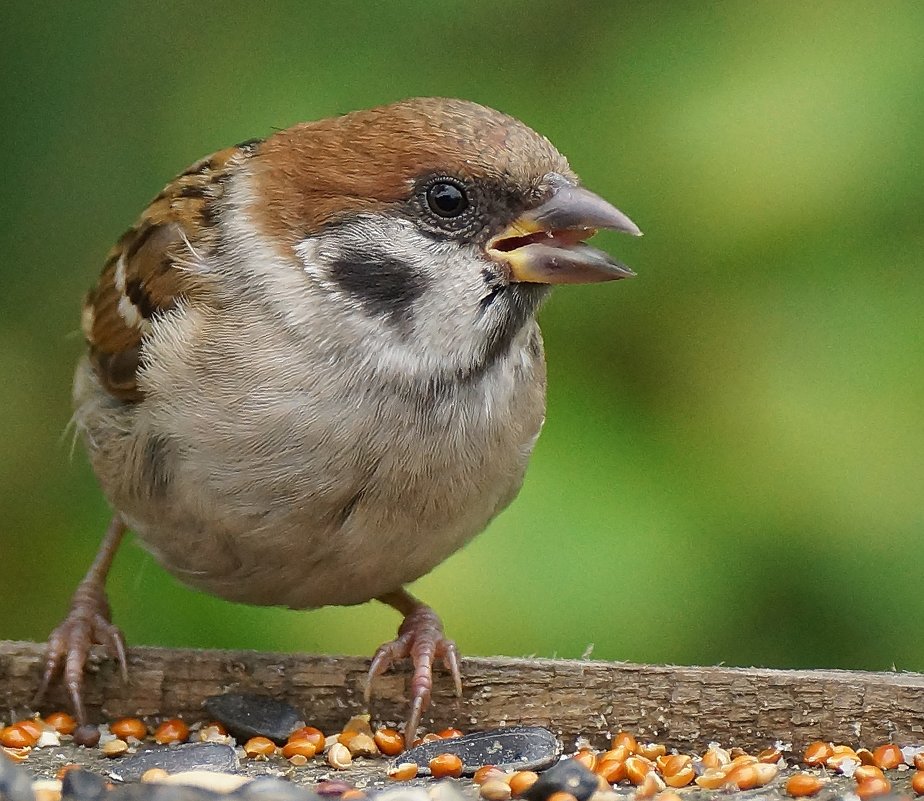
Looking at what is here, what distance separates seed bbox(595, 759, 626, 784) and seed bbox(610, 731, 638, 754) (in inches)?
2.5

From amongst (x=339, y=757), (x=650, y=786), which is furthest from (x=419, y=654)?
(x=650, y=786)

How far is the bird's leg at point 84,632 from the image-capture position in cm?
218

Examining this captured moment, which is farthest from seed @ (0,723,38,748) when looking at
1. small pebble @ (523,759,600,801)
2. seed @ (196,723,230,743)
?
small pebble @ (523,759,600,801)

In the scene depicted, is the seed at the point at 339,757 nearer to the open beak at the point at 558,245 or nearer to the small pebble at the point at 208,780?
the small pebble at the point at 208,780

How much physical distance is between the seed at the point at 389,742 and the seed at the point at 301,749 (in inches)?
3.4

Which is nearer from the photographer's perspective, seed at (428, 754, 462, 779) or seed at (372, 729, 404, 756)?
seed at (428, 754, 462, 779)

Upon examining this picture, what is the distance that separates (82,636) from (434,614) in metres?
0.52

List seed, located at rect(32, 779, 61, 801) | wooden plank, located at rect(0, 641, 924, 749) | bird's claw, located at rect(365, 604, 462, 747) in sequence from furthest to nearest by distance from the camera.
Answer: bird's claw, located at rect(365, 604, 462, 747) → wooden plank, located at rect(0, 641, 924, 749) → seed, located at rect(32, 779, 61, 801)

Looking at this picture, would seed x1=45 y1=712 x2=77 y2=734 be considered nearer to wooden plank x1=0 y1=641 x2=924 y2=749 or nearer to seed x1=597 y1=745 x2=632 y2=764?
wooden plank x1=0 y1=641 x2=924 y2=749

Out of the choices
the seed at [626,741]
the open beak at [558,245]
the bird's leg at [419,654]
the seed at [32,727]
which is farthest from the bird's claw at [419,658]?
the open beak at [558,245]

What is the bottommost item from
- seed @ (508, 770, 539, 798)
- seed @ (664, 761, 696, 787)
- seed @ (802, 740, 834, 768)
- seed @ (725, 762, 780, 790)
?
seed @ (508, 770, 539, 798)

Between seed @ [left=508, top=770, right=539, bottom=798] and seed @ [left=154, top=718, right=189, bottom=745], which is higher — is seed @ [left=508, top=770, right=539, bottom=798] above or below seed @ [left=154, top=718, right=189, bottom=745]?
above

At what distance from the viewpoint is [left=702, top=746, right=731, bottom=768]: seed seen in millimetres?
1985

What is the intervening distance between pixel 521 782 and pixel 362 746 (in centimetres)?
30
